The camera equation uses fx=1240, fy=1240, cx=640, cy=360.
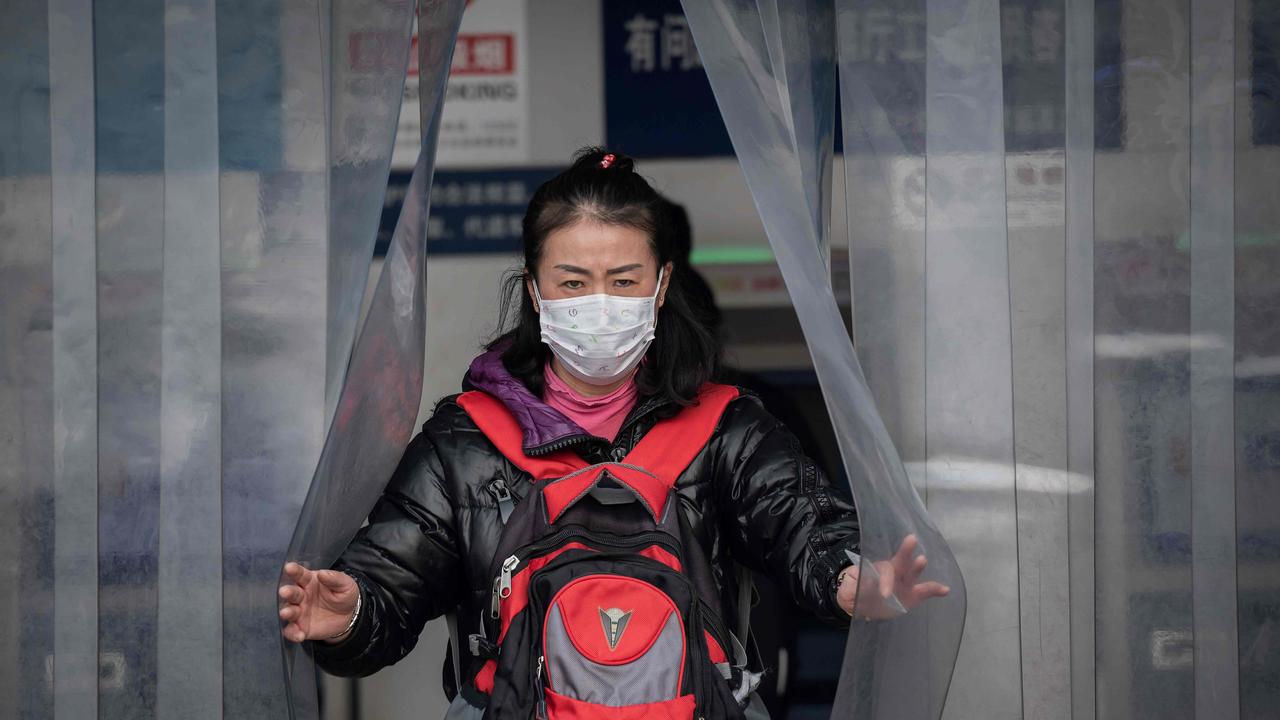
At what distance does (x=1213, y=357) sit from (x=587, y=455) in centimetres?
114

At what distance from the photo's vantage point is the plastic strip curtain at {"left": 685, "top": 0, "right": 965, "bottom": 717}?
2010mm

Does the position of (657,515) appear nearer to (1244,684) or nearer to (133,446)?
(133,446)

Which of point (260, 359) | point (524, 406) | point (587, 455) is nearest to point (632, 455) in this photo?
point (587, 455)

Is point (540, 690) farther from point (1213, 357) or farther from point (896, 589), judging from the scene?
point (1213, 357)

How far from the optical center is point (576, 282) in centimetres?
229

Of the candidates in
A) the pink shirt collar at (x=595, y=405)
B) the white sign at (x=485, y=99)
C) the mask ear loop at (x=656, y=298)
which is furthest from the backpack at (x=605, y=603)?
the white sign at (x=485, y=99)

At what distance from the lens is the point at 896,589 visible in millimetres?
1981

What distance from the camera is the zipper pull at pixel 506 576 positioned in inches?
82.8

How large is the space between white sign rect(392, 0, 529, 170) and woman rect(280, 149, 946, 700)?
1691 millimetres

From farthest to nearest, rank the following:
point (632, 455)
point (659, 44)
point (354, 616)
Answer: point (659, 44) < point (632, 455) < point (354, 616)

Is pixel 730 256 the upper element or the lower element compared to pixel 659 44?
lower

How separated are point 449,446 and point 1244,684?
150 centimetres

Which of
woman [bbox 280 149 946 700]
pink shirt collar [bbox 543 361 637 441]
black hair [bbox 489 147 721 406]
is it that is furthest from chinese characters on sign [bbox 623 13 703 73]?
pink shirt collar [bbox 543 361 637 441]

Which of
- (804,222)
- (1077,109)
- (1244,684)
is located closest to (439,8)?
(804,222)
